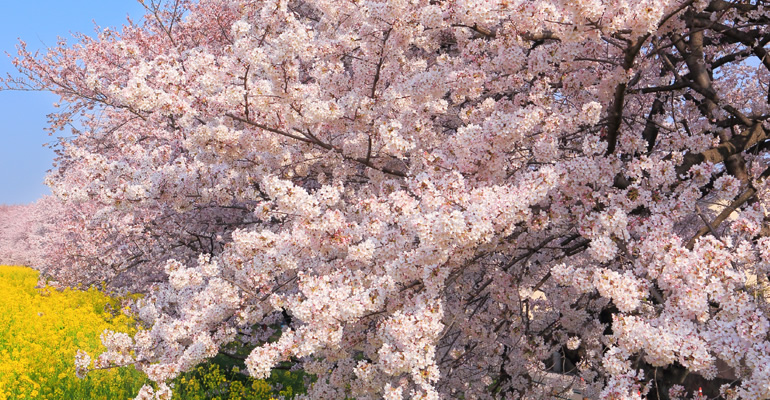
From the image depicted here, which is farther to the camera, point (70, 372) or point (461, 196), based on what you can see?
point (70, 372)

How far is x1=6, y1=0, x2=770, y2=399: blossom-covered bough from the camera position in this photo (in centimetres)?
456

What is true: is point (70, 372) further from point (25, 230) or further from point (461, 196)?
point (25, 230)

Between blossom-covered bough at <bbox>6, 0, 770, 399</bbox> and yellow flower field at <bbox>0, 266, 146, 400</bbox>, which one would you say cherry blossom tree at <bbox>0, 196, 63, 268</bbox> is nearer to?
yellow flower field at <bbox>0, 266, 146, 400</bbox>

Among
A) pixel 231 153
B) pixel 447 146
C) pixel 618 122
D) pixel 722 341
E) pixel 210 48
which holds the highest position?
pixel 210 48

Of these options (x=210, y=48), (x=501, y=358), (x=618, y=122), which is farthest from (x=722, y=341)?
(x=210, y=48)

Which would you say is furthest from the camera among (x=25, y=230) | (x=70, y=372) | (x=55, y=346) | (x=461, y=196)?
(x=25, y=230)

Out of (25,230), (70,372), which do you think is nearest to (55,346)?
(70,372)

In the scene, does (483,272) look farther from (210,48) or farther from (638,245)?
(210,48)

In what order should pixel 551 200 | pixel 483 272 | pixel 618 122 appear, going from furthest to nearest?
pixel 483 272, pixel 618 122, pixel 551 200

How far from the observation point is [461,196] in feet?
16.3

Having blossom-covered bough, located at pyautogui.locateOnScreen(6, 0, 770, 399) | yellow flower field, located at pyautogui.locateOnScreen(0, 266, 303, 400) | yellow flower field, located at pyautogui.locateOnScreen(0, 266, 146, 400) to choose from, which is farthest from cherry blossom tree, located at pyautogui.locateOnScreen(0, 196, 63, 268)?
blossom-covered bough, located at pyautogui.locateOnScreen(6, 0, 770, 399)

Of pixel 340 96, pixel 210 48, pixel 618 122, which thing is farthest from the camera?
pixel 210 48

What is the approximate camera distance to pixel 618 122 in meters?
5.88

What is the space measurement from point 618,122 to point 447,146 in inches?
66.6
